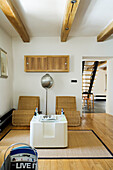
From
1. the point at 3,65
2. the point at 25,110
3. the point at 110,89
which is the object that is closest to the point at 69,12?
the point at 3,65

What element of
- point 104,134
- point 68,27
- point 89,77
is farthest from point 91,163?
point 89,77

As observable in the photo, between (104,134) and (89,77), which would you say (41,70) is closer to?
(104,134)

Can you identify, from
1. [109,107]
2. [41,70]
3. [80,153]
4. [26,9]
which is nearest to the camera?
[80,153]

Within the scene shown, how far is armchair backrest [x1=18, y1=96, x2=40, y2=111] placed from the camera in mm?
4230

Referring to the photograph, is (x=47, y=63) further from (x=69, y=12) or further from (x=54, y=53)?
(x=69, y=12)

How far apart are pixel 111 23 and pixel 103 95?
7226 mm

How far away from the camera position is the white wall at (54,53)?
4.48 metres

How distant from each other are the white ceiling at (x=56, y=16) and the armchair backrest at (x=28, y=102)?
2.07 metres

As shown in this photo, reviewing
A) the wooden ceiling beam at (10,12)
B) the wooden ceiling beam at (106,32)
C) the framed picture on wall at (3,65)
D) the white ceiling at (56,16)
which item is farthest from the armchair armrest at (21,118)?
the wooden ceiling beam at (106,32)

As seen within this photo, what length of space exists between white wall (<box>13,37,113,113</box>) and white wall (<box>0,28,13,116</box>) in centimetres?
19

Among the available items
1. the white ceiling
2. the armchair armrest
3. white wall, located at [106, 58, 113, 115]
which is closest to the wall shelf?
the white ceiling

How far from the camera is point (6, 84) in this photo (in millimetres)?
3914

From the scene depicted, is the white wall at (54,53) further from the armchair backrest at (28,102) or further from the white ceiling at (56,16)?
the white ceiling at (56,16)

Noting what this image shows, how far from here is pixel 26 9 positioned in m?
2.75
